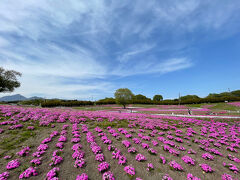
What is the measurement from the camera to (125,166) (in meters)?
5.47

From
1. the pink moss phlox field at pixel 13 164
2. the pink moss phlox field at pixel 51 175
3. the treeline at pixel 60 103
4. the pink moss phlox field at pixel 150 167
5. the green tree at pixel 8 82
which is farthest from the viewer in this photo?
the treeline at pixel 60 103

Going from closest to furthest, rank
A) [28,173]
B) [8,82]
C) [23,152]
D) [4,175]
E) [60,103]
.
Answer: [4,175] < [28,173] < [23,152] < [8,82] < [60,103]

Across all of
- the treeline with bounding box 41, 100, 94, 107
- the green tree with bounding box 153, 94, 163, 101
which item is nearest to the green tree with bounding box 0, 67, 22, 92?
the treeline with bounding box 41, 100, 94, 107

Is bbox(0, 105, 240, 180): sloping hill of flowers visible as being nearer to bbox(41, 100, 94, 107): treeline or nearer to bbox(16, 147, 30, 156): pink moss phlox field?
bbox(16, 147, 30, 156): pink moss phlox field

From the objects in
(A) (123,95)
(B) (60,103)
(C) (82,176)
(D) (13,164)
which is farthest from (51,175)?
(B) (60,103)

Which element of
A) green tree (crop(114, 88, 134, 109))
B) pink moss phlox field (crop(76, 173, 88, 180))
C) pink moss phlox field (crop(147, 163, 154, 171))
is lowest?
pink moss phlox field (crop(147, 163, 154, 171))

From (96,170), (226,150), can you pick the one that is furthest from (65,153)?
(226,150)

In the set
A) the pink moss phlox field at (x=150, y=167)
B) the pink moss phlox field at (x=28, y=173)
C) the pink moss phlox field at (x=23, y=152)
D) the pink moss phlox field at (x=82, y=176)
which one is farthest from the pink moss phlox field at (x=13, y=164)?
the pink moss phlox field at (x=150, y=167)

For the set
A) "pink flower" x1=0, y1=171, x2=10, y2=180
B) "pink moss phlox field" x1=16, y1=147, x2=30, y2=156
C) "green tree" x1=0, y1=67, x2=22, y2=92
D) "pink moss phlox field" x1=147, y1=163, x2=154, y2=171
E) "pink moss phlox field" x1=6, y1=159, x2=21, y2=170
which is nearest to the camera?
"pink flower" x1=0, y1=171, x2=10, y2=180

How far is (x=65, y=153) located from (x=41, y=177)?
163 centimetres

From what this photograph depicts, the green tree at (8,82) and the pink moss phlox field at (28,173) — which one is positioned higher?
the green tree at (8,82)

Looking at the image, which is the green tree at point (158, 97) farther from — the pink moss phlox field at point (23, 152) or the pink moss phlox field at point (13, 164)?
the pink moss phlox field at point (13, 164)

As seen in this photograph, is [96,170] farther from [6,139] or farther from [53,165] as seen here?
[6,139]

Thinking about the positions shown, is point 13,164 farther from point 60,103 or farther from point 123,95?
point 60,103
